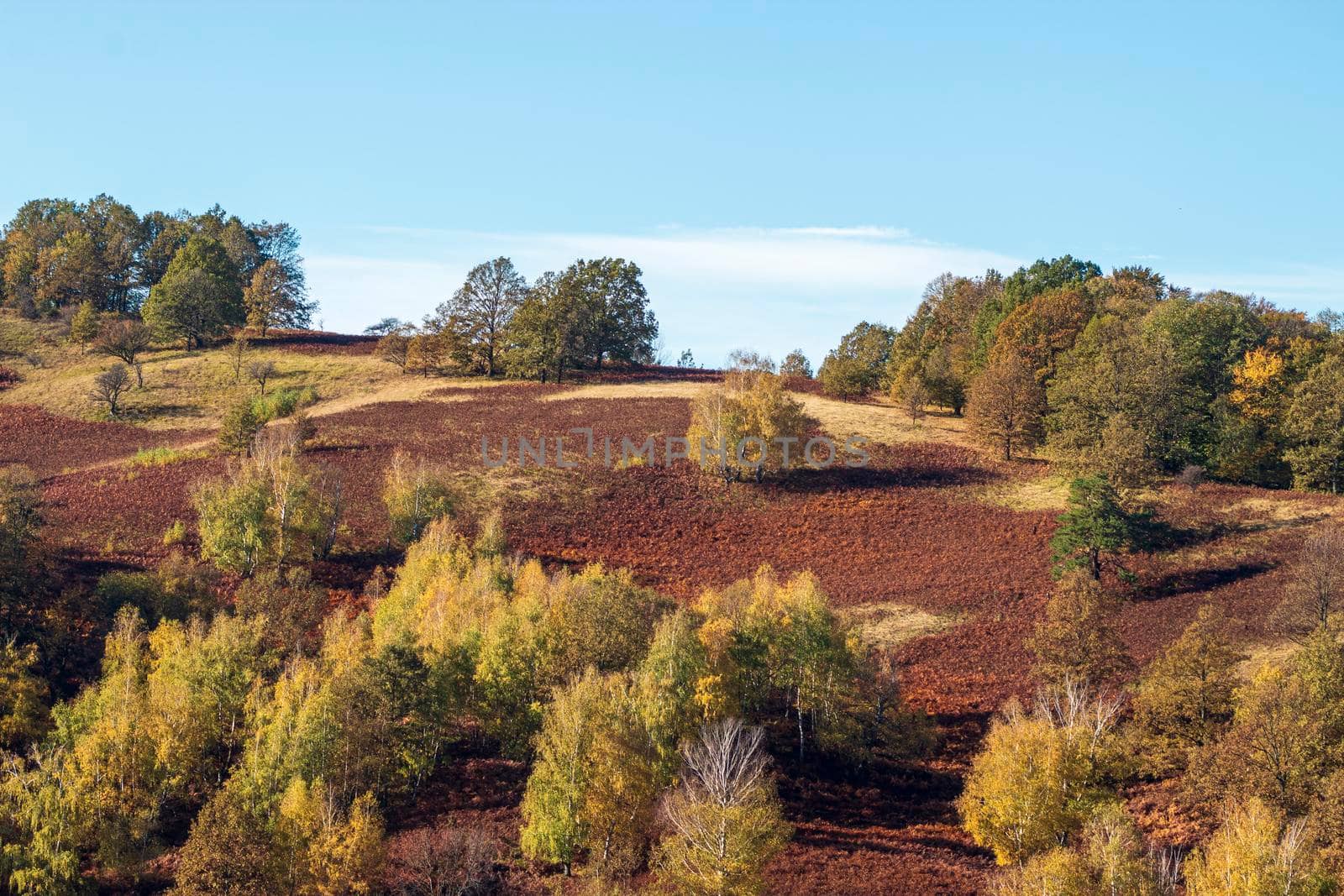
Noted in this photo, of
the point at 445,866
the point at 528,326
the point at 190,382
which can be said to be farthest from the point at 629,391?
the point at 445,866

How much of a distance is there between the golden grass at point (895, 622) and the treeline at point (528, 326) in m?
53.6

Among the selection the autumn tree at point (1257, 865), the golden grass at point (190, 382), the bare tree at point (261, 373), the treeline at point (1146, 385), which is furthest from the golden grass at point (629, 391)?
the autumn tree at point (1257, 865)

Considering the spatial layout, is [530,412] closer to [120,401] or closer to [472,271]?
[472,271]

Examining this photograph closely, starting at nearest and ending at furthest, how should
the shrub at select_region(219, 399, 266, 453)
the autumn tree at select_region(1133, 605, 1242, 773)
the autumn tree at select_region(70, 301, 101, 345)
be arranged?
1. the autumn tree at select_region(1133, 605, 1242, 773)
2. the shrub at select_region(219, 399, 266, 453)
3. the autumn tree at select_region(70, 301, 101, 345)

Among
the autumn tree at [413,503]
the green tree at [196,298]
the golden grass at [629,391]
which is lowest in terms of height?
the autumn tree at [413,503]

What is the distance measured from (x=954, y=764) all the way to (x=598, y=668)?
54.5ft

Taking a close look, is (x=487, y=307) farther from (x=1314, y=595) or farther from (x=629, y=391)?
(x=1314, y=595)

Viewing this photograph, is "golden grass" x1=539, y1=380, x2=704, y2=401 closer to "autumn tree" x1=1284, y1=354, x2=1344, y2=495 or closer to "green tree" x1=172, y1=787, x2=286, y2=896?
"autumn tree" x1=1284, y1=354, x2=1344, y2=495

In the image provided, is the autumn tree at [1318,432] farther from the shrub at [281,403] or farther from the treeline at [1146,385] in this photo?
the shrub at [281,403]

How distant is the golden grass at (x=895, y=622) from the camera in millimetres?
60031

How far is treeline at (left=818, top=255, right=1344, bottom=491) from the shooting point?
78.6 metres

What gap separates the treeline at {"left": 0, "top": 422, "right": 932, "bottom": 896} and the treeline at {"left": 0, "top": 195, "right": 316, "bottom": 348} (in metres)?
68.4

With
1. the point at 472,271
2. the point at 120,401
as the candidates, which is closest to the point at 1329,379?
the point at 472,271

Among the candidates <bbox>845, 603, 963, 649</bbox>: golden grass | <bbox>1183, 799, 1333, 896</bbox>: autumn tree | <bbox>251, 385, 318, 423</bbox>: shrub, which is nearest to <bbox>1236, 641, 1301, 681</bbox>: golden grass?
<bbox>845, 603, 963, 649</bbox>: golden grass
